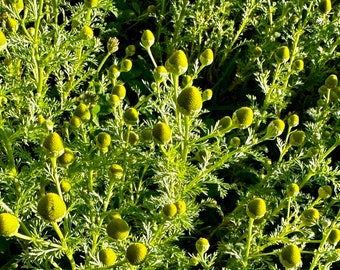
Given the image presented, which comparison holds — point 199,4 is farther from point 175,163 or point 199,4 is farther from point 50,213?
point 50,213

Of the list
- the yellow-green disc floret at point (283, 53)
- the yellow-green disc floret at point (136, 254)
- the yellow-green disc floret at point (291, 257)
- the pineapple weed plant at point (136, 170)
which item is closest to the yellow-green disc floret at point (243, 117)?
the pineapple weed plant at point (136, 170)

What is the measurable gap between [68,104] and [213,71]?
1366mm

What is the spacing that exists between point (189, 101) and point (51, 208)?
0.53 m

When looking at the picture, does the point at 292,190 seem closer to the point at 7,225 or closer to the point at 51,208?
the point at 51,208

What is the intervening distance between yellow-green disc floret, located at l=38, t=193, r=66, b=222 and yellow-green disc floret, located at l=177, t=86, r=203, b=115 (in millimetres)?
488

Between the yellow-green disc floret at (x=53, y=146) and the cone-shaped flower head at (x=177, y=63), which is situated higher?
the cone-shaped flower head at (x=177, y=63)

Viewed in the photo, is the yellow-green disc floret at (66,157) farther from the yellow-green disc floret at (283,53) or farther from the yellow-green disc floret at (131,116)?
the yellow-green disc floret at (283,53)

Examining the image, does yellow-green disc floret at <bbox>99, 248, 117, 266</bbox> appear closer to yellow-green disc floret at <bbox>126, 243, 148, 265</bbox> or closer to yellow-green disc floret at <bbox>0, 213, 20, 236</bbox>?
yellow-green disc floret at <bbox>126, 243, 148, 265</bbox>

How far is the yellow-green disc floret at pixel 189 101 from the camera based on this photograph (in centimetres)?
164

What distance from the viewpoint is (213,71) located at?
11.0 ft

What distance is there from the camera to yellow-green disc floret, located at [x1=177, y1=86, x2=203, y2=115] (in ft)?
5.40

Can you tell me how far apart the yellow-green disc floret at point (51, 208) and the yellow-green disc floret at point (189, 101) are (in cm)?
49

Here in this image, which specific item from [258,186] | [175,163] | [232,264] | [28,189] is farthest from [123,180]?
[258,186]

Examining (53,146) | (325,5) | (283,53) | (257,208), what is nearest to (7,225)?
(53,146)
